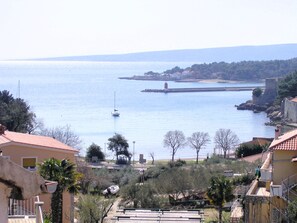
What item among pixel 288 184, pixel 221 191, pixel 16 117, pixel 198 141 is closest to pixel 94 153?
pixel 16 117

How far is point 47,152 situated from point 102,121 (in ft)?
295

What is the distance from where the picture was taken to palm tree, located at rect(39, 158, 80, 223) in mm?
15311

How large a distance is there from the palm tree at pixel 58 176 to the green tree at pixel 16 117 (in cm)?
2879

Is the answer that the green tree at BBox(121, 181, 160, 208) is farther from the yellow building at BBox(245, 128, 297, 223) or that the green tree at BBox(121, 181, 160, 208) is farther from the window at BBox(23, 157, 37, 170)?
the yellow building at BBox(245, 128, 297, 223)

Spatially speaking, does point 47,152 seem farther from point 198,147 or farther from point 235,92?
point 235,92

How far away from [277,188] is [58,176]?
17.9ft

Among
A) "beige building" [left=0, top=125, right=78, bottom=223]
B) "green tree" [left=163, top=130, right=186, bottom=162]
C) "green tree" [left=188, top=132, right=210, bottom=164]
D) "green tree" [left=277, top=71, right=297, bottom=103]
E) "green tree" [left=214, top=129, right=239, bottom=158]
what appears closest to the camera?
"beige building" [left=0, top=125, right=78, bottom=223]

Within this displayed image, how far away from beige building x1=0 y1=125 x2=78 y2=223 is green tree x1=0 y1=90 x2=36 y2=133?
81.2 feet

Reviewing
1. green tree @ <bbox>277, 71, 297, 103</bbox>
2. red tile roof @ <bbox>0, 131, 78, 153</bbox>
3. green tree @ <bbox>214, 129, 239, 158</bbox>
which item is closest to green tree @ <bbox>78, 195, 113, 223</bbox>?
red tile roof @ <bbox>0, 131, 78, 153</bbox>

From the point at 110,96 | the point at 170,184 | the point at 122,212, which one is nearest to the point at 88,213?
the point at 122,212

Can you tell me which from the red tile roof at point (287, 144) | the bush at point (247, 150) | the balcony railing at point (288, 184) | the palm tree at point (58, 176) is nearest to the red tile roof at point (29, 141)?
the palm tree at point (58, 176)

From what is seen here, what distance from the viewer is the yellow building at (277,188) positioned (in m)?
17.4

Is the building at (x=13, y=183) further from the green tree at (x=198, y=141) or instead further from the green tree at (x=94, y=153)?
the green tree at (x=198, y=141)

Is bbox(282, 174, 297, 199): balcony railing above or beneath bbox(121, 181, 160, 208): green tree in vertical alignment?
above
